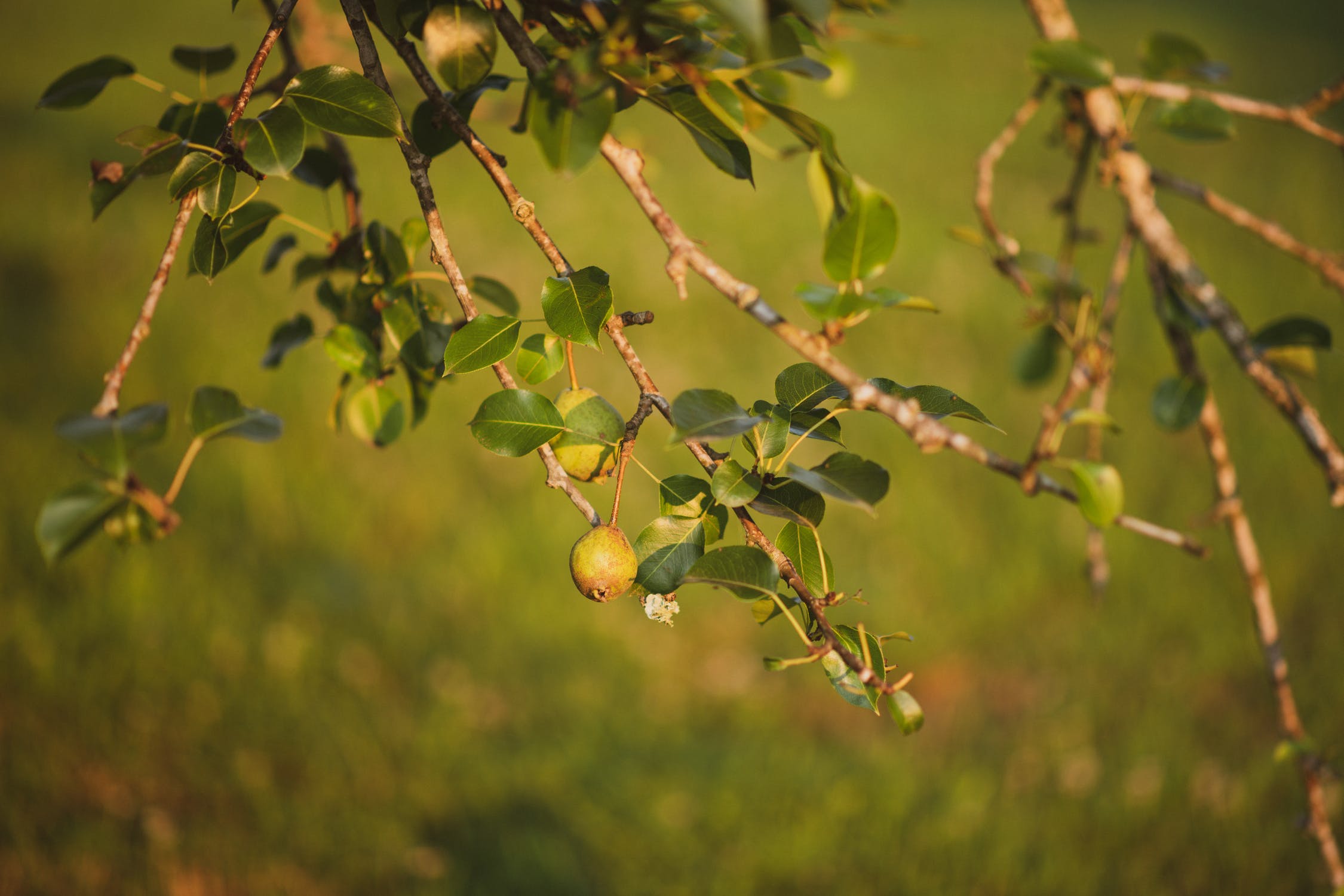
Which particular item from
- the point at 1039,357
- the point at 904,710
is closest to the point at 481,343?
the point at 904,710

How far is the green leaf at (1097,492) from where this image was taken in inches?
19.1

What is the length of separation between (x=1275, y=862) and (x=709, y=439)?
1880 mm

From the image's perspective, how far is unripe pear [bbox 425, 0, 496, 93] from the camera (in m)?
0.64

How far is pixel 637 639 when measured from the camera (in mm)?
2369

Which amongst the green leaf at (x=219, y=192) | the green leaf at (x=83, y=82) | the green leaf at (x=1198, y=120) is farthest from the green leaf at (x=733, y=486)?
the green leaf at (x=1198, y=120)

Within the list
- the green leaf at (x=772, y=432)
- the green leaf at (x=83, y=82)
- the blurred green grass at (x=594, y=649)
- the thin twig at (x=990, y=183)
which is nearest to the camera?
the green leaf at (x=772, y=432)

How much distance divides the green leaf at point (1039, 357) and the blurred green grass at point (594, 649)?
68 cm

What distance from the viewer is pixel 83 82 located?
0.81m

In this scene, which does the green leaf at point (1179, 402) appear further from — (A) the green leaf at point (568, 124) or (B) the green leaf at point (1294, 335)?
(A) the green leaf at point (568, 124)

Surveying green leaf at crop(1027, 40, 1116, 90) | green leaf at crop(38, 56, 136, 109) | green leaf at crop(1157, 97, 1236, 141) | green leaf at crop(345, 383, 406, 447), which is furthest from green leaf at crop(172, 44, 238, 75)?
green leaf at crop(1157, 97, 1236, 141)

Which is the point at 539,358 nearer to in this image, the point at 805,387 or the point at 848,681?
the point at 805,387

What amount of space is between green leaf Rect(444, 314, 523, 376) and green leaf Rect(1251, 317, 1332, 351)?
85 cm

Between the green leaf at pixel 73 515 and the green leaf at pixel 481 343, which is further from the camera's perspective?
the green leaf at pixel 481 343

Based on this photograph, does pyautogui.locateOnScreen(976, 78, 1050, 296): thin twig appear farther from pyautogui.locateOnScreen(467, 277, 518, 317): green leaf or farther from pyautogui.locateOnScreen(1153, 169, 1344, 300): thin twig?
pyautogui.locateOnScreen(467, 277, 518, 317): green leaf
